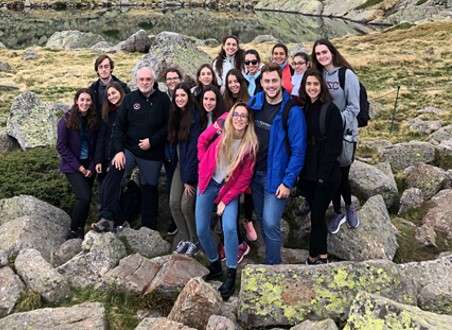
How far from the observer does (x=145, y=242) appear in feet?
31.0

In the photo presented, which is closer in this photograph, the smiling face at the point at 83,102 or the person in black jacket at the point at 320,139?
the person in black jacket at the point at 320,139

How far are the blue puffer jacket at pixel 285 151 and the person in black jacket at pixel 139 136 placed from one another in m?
2.46

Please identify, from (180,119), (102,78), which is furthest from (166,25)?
(180,119)

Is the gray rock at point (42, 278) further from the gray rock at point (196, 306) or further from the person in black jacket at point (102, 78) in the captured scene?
the person in black jacket at point (102, 78)

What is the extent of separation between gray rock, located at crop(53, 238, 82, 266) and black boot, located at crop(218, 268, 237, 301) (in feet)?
9.32

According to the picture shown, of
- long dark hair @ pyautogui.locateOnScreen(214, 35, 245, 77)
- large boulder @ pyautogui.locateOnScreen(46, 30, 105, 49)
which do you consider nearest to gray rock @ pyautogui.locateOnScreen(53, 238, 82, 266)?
long dark hair @ pyautogui.locateOnScreen(214, 35, 245, 77)

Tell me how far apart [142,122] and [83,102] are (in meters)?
1.25

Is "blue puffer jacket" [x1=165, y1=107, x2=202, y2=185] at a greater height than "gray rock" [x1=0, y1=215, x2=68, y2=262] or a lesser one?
greater

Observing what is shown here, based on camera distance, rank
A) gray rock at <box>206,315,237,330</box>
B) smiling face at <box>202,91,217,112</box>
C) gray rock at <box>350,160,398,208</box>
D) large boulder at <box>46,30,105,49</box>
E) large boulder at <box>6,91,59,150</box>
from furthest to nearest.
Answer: large boulder at <box>46,30,105,49</box> → large boulder at <box>6,91,59,150</box> → gray rock at <box>350,160,398,208</box> → smiling face at <box>202,91,217,112</box> → gray rock at <box>206,315,237,330</box>

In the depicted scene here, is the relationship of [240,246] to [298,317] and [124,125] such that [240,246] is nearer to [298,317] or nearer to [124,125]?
[298,317]

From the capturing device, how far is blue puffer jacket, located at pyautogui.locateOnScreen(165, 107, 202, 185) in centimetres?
872

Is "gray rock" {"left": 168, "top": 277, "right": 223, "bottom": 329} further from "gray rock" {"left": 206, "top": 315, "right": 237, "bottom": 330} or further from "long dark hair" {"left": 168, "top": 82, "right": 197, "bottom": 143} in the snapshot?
"long dark hair" {"left": 168, "top": 82, "right": 197, "bottom": 143}

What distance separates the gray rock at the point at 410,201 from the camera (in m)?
11.1

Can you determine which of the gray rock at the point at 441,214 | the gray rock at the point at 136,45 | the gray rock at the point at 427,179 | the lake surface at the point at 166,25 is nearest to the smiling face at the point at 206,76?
the gray rock at the point at 441,214
